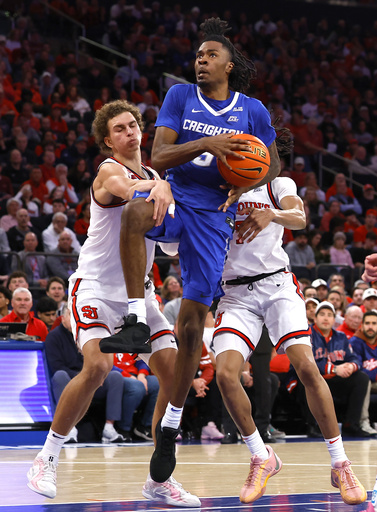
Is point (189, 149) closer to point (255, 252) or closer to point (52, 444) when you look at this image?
point (255, 252)

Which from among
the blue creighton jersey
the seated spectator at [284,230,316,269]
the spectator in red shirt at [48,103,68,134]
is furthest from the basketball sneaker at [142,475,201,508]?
the spectator in red shirt at [48,103,68,134]

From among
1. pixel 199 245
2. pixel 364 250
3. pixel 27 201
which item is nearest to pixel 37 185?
pixel 27 201

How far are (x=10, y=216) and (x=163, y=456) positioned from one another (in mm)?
8117

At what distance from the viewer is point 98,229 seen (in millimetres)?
5379

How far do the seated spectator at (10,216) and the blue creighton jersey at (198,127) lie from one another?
7.84 meters

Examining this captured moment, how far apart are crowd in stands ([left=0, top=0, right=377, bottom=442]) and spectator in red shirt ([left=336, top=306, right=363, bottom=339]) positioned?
2 cm

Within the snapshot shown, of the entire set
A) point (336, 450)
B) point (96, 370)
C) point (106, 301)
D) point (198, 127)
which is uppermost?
Result: point (198, 127)

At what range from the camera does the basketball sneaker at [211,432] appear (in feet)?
33.0

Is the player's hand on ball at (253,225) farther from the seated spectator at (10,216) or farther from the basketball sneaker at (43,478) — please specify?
the seated spectator at (10,216)

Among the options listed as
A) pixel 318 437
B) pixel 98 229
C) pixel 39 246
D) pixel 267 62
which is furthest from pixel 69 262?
pixel 267 62

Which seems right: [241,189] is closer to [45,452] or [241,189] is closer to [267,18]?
[45,452]

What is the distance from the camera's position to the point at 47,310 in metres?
10.3

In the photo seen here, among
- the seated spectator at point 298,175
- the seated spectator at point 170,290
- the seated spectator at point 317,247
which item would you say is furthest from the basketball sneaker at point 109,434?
the seated spectator at point 298,175

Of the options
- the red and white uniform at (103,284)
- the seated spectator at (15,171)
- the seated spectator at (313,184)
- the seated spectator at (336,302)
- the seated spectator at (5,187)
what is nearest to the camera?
the red and white uniform at (103,284)
